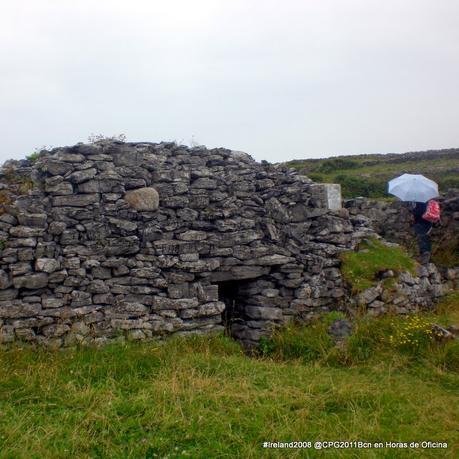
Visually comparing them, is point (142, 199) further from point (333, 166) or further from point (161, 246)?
point (333, 166)

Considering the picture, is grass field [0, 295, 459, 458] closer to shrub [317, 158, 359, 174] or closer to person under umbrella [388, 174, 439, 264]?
person under umbrella [388, 174, 439, 264]

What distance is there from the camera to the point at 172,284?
276 inches

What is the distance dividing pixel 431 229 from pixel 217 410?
23.1 feet

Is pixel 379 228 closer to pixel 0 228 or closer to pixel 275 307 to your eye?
pixel 275 307

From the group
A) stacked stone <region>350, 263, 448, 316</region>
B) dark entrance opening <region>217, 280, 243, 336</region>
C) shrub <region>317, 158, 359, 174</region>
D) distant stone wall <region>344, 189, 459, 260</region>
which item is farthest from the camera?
shrub <region>317, 158, 359, 174</region>

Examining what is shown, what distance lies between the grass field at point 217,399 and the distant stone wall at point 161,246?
49 centimetres

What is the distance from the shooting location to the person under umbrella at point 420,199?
31.0 ft

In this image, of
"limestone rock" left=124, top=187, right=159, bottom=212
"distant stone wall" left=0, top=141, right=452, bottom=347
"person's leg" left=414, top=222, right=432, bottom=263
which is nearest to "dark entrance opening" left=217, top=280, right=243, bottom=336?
"distant stone wall" left=0, top=141, right=452, bottom=347

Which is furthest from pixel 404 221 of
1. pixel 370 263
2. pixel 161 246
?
pixel 161 246

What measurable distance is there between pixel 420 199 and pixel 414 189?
9.0 inches

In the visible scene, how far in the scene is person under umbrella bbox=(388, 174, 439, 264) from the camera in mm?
9445

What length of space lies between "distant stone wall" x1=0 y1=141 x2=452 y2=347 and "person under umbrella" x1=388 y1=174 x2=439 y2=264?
5.99 feet

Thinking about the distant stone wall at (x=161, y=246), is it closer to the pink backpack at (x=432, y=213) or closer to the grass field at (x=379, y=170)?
the pink backpack at (x=432, y=213)

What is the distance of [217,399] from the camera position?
199 inches
